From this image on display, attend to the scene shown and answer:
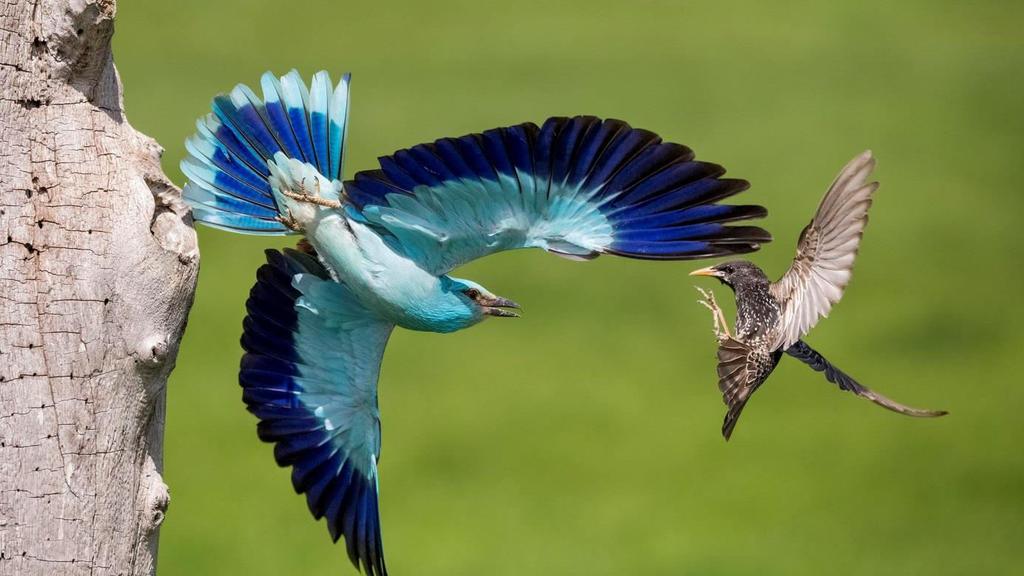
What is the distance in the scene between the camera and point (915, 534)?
37.2 ft

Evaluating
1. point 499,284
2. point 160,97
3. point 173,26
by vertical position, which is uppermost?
point 173,26

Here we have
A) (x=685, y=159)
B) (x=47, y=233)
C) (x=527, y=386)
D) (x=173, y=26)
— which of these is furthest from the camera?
(x=173, y=26)

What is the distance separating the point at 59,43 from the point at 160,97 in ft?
33.8

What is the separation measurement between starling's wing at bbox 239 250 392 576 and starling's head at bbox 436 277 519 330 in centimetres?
44

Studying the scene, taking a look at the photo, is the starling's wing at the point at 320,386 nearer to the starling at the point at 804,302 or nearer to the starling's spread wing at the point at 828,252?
the starling at the point at 804,302

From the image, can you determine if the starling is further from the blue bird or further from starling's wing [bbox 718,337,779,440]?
the blue bird

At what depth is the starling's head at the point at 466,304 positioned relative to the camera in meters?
4.34

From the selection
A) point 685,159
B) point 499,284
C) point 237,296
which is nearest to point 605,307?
point 499,284

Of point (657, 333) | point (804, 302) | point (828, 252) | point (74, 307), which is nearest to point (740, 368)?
point (804, 302)

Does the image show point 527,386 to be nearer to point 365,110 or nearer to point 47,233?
point 365,110

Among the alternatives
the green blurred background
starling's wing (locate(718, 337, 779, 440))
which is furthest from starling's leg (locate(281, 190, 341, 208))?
the green blurred background

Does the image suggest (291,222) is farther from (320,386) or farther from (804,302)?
(804,302)

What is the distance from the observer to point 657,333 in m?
12.8

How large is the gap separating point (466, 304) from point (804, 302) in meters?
0.91
